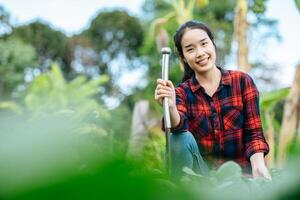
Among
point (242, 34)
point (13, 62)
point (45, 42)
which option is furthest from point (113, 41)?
point (242, 34)

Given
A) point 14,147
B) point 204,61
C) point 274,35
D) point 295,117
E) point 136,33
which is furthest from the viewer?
point 136,33

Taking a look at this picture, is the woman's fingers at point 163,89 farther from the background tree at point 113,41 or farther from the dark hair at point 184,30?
the background tree at point 113,41

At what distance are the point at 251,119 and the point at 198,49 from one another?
0.61 feet

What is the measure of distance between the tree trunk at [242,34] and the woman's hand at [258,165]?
6.08ft

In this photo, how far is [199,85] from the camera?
3.86ft

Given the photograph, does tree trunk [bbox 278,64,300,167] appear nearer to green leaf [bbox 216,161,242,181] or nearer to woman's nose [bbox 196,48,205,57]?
woman's nose [bbox 196,48,205,57]

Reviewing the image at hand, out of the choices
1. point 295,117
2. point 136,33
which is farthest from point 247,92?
point 136,33

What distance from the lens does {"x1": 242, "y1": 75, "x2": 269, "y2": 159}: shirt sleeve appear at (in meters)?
1.11

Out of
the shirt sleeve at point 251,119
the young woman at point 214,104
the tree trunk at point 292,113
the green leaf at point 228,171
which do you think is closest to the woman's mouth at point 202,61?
the young woman at point 214,104

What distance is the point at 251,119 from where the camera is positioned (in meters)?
1.15

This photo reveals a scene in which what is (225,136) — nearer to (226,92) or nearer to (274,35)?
(226,92)

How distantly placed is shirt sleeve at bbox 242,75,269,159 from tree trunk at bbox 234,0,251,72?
1711mm

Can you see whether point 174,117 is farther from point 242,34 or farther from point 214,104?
point 242,34

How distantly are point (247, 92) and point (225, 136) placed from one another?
11cm
